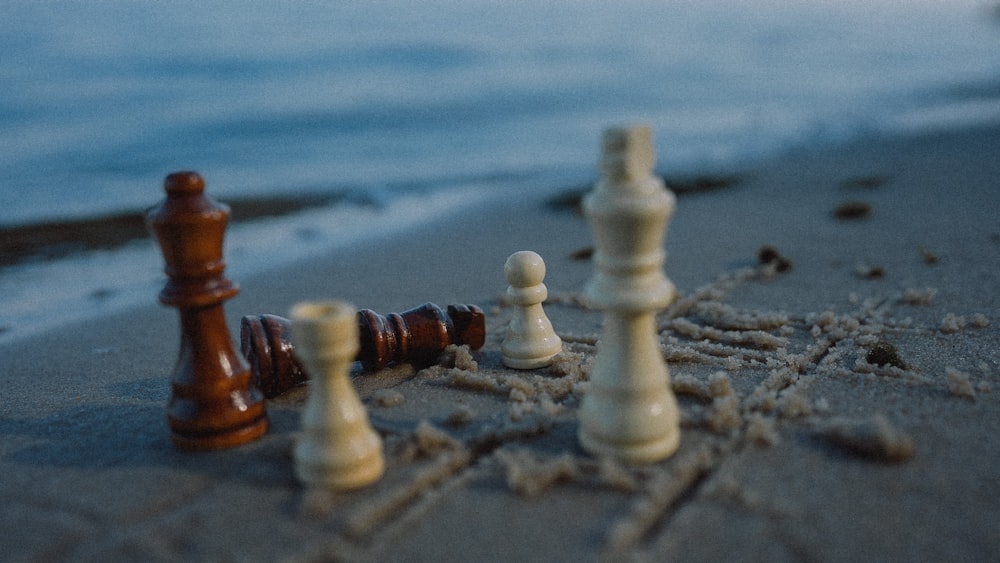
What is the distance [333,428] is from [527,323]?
948 millimetres

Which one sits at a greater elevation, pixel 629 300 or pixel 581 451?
pixel 629 300

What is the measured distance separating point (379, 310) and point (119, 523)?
188 cm

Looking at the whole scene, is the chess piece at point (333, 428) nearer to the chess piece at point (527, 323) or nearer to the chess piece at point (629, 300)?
the chess piece at point (629, 300)

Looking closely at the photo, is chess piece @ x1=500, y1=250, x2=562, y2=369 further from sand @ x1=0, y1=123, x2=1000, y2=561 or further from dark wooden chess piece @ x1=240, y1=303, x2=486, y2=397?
dark wooden chess piece @ x1=240, y1=303, x2=486, y2=397

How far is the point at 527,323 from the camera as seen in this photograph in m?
2.48

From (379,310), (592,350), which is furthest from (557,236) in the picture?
(592,350)

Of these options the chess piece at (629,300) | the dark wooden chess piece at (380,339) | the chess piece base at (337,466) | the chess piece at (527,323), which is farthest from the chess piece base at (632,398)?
the dark wooden chess piece at (380,339)

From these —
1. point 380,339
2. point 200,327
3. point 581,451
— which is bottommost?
point 581,451

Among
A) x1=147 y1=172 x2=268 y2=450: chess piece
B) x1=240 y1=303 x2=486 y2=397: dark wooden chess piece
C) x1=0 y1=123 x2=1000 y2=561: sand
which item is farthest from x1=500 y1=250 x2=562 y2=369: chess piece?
x1=147 y1=172 x2=268 y2=450: chess piece

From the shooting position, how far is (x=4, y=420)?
225cm

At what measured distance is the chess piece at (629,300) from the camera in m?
1.60

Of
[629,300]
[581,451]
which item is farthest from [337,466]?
[629,300]

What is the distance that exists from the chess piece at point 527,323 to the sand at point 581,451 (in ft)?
0.19

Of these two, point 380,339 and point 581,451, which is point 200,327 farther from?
point 581,451
